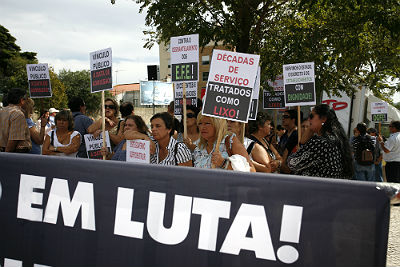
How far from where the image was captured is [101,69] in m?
5.54

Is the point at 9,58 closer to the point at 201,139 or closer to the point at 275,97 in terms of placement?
the point at 275,97

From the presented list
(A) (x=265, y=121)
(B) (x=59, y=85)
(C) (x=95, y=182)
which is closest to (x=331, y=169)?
(A) (x=265, y=121)

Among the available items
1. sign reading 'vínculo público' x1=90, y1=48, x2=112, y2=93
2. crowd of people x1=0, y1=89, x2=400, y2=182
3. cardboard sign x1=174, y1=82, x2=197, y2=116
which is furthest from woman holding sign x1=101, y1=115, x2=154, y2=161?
cardboard sign x1=174, y1=82, x2=197, y2=116

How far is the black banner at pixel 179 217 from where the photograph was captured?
1.98m

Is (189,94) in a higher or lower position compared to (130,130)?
higher

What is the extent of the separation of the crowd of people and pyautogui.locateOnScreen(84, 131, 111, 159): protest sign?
0.25 ft

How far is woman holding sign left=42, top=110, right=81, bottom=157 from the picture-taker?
5.45 metres

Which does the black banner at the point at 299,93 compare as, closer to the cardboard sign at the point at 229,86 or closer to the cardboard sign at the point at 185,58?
the cardboard sign at the point at 185,58

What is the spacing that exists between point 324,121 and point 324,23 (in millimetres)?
6533

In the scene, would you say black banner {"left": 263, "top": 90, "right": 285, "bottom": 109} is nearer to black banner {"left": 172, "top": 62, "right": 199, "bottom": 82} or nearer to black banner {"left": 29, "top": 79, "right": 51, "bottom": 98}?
black banner {"left": 172, "top": 62, "right": 199, "bottom": 82}

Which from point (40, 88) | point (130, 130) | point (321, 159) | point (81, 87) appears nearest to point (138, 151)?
point (130, 130)

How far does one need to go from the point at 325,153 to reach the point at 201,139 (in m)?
1.31

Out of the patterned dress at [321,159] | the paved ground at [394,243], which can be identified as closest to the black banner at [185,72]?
the patterned dress at [321,159]

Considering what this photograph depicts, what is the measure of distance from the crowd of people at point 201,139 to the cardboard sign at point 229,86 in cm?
18
